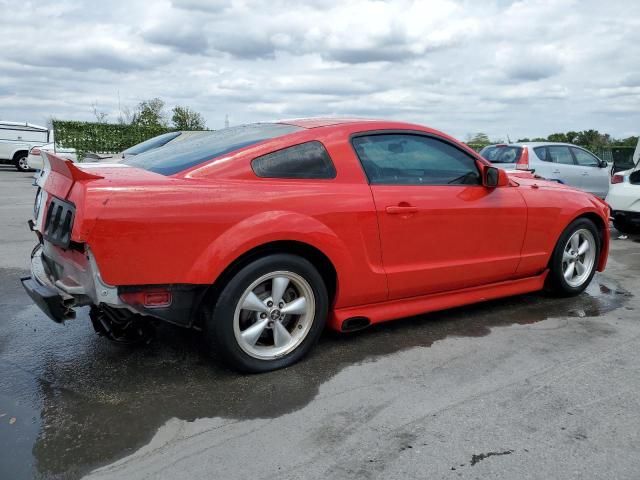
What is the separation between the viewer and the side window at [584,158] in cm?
1142

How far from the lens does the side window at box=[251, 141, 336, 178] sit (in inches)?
135

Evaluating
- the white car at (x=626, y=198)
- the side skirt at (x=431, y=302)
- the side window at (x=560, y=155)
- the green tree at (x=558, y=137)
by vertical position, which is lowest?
the side skirt at (x=431, y=302)

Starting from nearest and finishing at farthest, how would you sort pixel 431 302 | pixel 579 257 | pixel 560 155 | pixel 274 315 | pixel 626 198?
1. pixel 274 315
2. pixel 431 302
3. pixel 579 257
4. pixel 626 198
5. pixel 560 155

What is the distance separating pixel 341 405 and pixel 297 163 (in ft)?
4.82

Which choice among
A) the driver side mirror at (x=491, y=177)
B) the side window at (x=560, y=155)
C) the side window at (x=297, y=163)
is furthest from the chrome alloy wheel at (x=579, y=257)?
the side window at (x=560, y=155)

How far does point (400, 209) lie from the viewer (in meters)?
3.77

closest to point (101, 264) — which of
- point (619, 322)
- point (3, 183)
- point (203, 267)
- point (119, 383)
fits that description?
point (203, 267)

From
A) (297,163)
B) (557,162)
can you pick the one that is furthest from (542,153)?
(297,163)

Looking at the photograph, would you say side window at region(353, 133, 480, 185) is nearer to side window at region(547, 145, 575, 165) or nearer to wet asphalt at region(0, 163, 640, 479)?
wet asphalt at region(0, 163, 640, 479)

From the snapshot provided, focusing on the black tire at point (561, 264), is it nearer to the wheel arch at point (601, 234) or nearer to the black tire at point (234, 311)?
the wheel arch at point (601, 234)

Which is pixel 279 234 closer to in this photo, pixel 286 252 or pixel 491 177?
pixel 286 252

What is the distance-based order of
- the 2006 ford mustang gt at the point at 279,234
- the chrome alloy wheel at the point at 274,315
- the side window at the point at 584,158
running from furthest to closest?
the side window at the point at 584,158
the chrome alloy wheel at the point at 274,315
the 2006 ford mustang gt at the point at 279,234

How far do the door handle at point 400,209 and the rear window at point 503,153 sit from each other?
24.1 feet

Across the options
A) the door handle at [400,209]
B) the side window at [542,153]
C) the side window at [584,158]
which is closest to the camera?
the door handle at [400,209]
